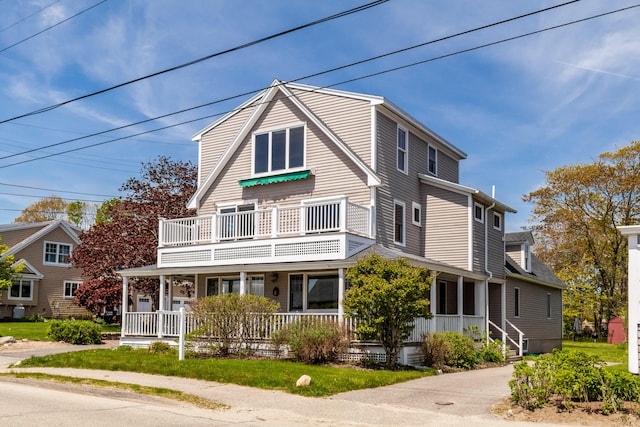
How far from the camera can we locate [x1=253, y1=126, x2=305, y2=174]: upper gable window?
83.5ft

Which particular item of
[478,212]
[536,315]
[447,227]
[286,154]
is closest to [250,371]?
[286,154]

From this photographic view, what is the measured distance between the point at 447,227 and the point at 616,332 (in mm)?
23802

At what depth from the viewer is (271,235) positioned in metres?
22.5

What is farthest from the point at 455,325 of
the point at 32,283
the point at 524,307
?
the point at 32,283

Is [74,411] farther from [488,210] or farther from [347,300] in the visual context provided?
[488,210]

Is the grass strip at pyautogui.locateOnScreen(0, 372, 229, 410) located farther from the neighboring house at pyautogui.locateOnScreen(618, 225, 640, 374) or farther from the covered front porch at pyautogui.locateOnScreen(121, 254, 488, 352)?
the neighboring house at pyautogui.locateOnScreen(618, 225, 640, 374)

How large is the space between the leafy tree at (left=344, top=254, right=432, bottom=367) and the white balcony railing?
95.2 inches

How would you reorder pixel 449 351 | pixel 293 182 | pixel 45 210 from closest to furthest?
pixel 449 351 → pixel 293 182 → pixel 45 210

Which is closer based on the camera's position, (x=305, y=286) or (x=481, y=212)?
(x=305, y=286)

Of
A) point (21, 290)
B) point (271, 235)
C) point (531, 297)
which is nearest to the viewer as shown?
point (271, 235)

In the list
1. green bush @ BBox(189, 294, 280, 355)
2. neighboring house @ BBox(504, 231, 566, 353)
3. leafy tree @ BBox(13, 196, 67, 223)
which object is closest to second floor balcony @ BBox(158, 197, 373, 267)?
green bush @ BBox(189, 294, 280, 355)

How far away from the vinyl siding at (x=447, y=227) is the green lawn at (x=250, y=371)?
316 inches

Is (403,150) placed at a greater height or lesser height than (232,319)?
greater

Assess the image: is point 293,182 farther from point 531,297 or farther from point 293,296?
point 531,297
